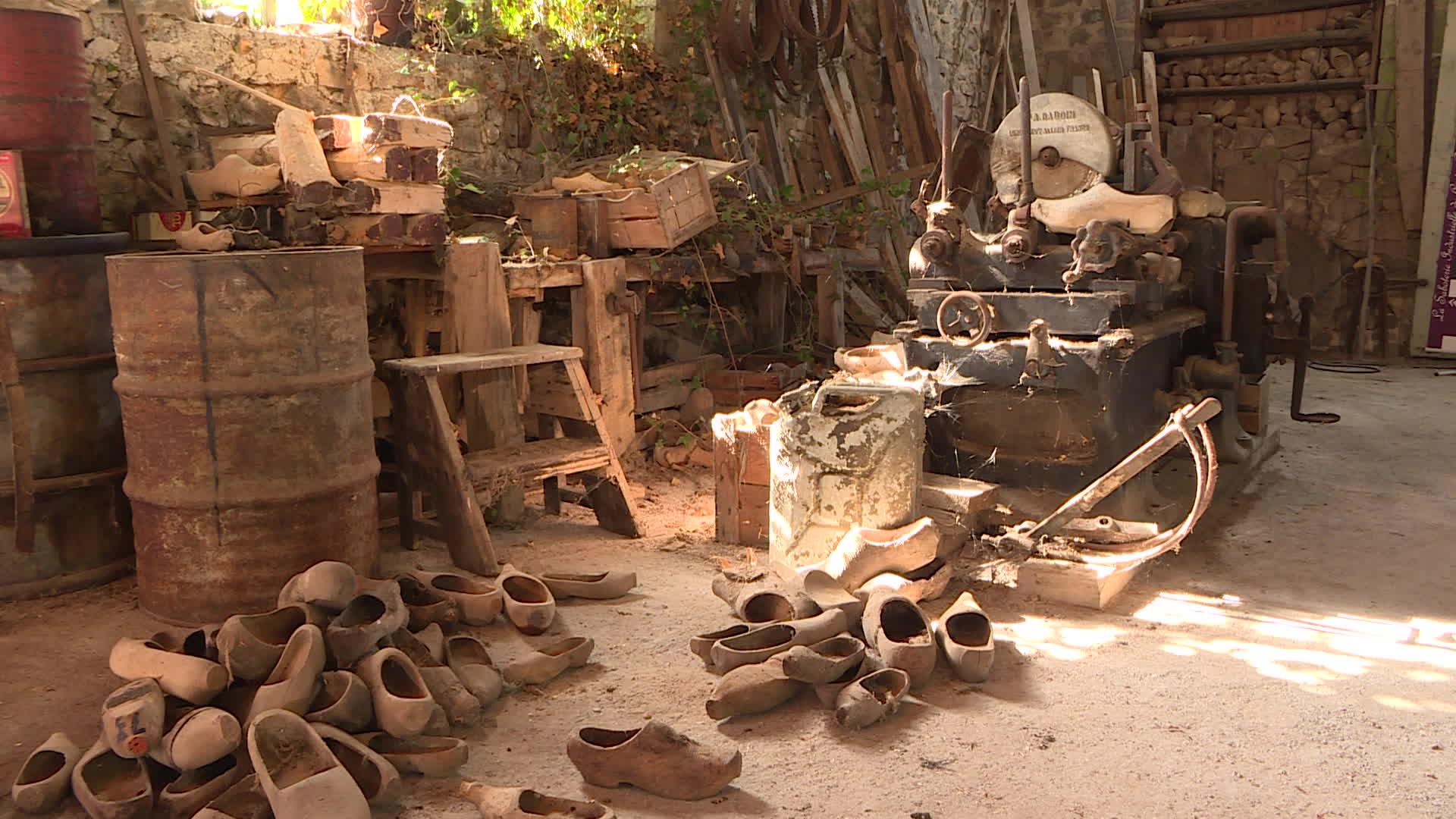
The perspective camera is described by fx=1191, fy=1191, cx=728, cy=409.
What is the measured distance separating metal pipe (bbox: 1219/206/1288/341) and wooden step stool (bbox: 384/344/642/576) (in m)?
2.98

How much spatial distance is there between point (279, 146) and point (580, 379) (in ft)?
5.01

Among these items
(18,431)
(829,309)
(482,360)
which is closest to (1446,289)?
(829,309)

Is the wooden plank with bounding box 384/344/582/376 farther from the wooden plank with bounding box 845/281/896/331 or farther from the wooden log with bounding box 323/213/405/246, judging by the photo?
the wooden plank with bounding box 845/281/896/331

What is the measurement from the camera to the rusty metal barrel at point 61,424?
13.7ft

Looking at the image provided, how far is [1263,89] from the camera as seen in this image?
10492mm

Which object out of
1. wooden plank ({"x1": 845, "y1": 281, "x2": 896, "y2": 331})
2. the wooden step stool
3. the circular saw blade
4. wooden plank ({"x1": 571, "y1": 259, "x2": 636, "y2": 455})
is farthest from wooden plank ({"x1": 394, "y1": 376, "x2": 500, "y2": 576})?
wooden plank ({"x1": 845, "y1": 281, "x2": 896, "y2": 331})

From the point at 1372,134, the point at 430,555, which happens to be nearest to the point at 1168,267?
the point at 430,555

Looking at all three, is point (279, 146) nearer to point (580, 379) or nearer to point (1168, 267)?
point (580, 379)

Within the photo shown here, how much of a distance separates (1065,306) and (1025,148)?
2.36ft

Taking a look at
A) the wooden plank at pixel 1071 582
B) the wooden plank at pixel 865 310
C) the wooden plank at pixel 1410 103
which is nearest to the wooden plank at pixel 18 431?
the wooden plank at pixel 1071 582

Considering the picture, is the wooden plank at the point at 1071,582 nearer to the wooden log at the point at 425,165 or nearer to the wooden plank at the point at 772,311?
the wooden log at the point at 425,165

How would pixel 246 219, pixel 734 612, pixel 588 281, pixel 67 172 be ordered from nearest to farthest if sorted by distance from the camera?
pixel 734 612 → pixel 67 172 → pixel 246 219 → pixel 588 281

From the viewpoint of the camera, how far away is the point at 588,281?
18.9 feet

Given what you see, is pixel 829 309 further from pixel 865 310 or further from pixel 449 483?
pixel 449 483
